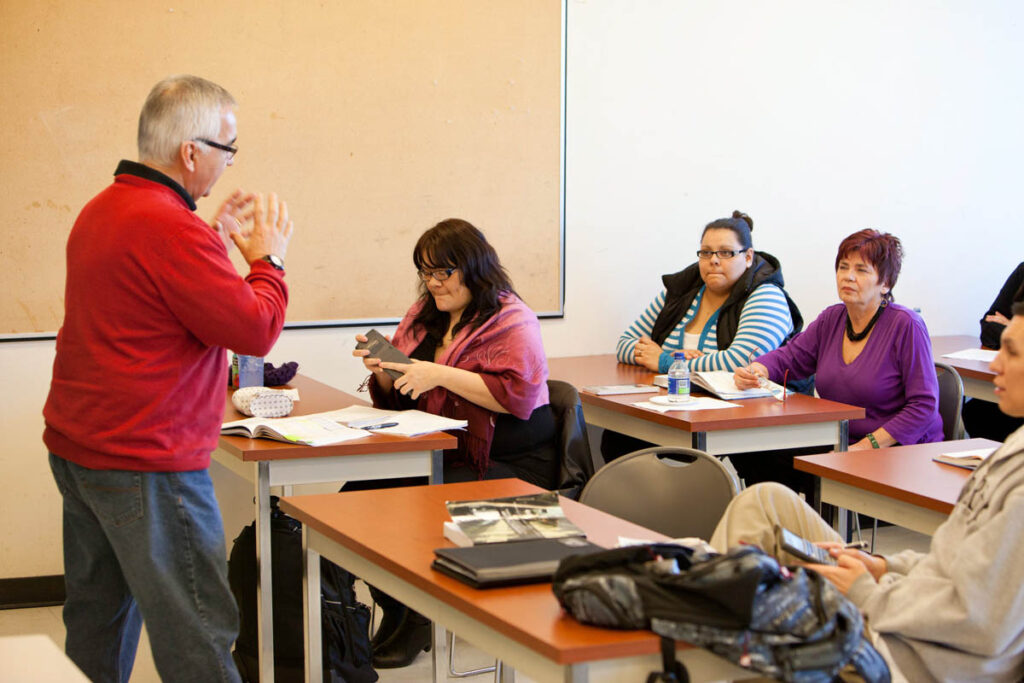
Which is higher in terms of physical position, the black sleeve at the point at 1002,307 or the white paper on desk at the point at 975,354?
the black sleeve at the point at 1002,307

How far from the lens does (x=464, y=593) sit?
1.67m

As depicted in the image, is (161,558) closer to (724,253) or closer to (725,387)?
(725,387)

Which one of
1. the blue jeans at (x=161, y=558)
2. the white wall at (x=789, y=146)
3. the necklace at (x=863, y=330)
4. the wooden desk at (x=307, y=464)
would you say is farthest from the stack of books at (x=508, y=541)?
the white wall at (x=789, y=146)

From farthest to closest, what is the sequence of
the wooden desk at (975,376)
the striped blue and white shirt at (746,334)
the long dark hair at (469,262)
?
the wooden desk at (975,376) < the striped blue and white shirt at (746,334) < the long dark hair at (469,262)

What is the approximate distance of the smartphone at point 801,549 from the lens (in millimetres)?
1909

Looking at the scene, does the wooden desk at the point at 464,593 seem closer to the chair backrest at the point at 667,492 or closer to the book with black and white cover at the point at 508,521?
the book with black and white cover at the point at 508,521

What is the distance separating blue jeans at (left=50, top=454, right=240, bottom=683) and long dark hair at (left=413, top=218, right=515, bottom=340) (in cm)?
140

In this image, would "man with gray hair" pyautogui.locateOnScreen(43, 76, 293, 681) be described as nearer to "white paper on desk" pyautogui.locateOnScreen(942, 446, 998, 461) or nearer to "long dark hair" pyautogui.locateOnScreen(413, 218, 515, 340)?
"long dark hair" pyautogui.locateOnScreen(413, 218, 515, 340)

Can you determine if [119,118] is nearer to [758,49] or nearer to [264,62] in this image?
[264,62]

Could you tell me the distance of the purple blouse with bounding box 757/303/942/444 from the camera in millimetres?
3549

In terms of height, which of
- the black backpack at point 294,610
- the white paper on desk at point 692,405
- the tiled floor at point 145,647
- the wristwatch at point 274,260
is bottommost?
the tiled floor at point 145,647

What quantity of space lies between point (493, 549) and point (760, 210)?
3665 mm

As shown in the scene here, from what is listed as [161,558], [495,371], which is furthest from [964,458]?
[161,558]

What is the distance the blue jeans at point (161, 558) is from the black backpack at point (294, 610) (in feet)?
2.46
